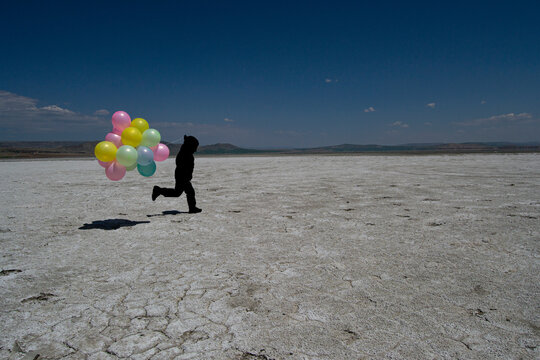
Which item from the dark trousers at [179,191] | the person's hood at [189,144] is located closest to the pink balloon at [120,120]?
the person's hood at [189,144]

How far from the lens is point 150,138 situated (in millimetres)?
4844

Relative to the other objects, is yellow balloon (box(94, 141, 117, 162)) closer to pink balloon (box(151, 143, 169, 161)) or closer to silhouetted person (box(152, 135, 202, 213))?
pink balloon (box(151, 143, 169, 161))

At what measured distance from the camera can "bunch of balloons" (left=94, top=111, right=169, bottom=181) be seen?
14.9 ft

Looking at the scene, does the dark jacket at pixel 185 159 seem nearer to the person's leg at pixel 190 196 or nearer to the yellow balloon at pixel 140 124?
the person's leg at pixel 190 196

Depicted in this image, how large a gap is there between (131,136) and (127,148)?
21 centimetres

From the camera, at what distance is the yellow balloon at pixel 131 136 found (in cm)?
466

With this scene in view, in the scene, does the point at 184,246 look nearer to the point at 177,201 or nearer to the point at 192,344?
the point at 192,344

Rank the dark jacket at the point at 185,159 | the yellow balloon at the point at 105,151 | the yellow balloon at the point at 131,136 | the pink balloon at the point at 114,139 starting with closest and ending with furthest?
1. the yellow balloon at the point at 105,151
2. the yellow balloon at the point at 131,136
3. the pink balloon at the point at 114,139
4. the dark jacket at the point at 185,159

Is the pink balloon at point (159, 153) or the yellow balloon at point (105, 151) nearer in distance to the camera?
the yellow balloon at point (105, 151)

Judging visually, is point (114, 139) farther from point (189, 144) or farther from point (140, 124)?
point (189, 144)

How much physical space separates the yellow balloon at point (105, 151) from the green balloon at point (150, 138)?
434 millimetres

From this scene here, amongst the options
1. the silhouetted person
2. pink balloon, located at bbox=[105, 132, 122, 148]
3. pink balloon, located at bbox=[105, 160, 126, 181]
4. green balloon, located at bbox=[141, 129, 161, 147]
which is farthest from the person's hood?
pink balloon, located at bbox=[105, 160, 126, 181]

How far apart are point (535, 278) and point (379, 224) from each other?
205 cm

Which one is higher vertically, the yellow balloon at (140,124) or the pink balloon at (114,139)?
the yellow balloon at (140,124)
